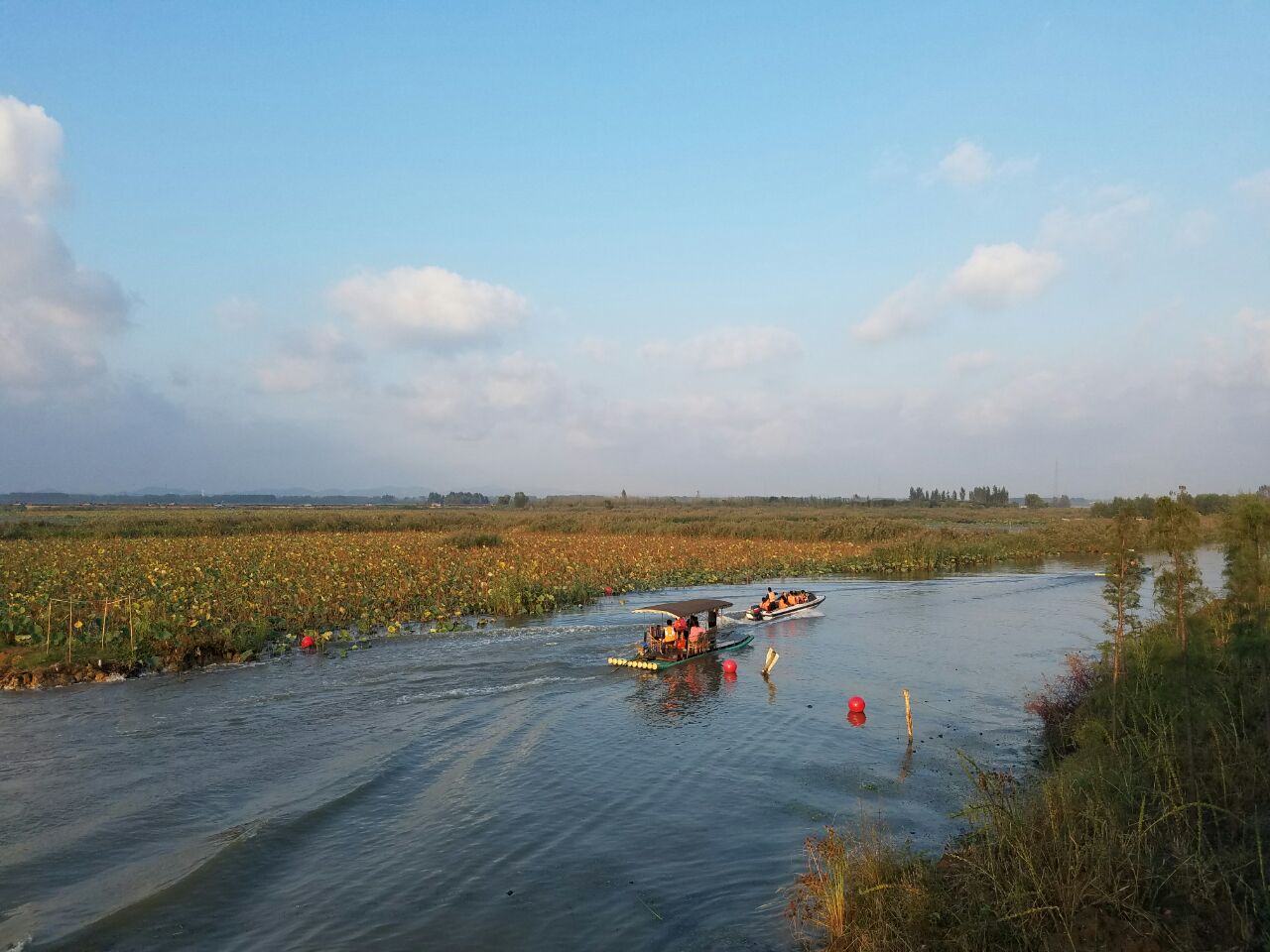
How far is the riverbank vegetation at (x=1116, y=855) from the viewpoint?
6883mm

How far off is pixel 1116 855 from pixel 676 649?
17372 millimetres

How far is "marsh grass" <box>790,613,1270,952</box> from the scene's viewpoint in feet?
22.4

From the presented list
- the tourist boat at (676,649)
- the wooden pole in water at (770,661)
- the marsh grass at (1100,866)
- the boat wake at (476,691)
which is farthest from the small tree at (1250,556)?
the boat wake at (476,691)

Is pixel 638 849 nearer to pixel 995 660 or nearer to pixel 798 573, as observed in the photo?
pixel 995 660

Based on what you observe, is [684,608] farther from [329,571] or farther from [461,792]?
[329,571]

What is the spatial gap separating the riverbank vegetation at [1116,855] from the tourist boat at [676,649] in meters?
12.1

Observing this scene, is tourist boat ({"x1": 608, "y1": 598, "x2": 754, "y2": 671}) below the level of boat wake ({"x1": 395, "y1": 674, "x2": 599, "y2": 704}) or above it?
above

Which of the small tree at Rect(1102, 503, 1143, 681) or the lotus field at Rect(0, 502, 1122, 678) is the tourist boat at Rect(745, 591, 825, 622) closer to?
the lotus field at Rect(0, 502, 1122, 678)

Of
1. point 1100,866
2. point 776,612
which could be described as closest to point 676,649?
point 776,612

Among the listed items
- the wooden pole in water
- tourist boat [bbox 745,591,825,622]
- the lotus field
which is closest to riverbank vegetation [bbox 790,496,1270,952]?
the wooden pole in water

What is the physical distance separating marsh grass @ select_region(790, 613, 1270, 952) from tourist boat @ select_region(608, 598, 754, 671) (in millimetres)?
13165

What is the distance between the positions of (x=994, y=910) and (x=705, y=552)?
44.9 metres

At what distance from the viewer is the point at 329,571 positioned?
109 feet

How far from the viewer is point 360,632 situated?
2684 centimetres
